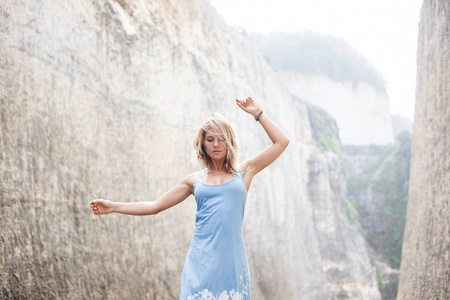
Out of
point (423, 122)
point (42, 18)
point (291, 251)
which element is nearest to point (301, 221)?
point (291, 251)

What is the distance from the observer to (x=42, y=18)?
3.74 m

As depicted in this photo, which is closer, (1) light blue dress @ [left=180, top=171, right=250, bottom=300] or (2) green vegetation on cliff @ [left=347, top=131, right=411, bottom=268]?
(1) light blue dress @ [left=180, top=171, right=250, bottom=300]

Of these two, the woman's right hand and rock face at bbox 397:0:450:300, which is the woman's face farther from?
rock face at bbox 397:0:450:300

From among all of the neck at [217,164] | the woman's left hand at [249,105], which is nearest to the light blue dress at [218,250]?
the neck at [217,164]

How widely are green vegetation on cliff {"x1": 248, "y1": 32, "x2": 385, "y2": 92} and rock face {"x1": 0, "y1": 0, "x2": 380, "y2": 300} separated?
1521 cm

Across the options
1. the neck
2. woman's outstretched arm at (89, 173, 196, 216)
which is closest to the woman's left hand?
the neck

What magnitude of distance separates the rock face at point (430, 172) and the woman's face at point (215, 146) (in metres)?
2.44

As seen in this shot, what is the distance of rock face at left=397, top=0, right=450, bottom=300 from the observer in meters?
3.79

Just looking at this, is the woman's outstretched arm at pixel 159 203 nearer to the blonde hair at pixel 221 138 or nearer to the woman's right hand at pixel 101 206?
the woman's right hand at pixel 101 206

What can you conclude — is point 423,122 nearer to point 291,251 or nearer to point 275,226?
point 275,226

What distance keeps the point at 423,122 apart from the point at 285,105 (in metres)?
7.35

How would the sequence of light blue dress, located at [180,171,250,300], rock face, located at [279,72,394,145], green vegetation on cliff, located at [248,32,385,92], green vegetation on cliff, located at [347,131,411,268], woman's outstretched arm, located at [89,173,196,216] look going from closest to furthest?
1. light blue dress, located at [180,171,250,300]
2. woman's outstretched arm, located at [89,173,196,216]
3. green vegetation on cliff, located at [347,131,411,268]
4. rock face, located at [279,72,394,145]
5. green vegetation on cliff, located at [248,32,385,92]

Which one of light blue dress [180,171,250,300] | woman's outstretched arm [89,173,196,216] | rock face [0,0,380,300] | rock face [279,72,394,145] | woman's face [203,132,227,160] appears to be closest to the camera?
light blue dress [180,171,250,300]

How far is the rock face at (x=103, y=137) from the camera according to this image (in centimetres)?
331
